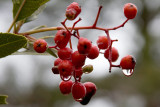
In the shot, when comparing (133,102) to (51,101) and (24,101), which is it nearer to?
(51,101)

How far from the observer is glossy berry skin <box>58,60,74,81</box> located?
1.23 m

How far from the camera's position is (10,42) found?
1.21 metres

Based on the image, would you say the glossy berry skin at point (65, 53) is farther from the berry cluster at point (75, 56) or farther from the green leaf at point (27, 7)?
the green leaf at point (27, 7)

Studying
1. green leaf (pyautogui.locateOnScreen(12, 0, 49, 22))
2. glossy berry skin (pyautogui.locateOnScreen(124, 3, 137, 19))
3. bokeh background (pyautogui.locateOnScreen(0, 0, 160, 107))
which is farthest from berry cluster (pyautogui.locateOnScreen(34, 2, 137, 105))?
bokeh background (pyautogui.locateOnScreen(0, 0, 160, 107))

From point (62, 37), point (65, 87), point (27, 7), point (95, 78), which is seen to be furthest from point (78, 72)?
point (95, 78)

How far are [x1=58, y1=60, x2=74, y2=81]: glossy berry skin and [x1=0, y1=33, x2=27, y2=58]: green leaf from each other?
0.20 m

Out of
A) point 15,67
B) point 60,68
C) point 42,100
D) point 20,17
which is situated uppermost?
point 20,17

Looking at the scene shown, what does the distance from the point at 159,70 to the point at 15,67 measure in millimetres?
4717

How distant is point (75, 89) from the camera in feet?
4.44

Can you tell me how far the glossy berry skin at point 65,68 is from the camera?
123 cm

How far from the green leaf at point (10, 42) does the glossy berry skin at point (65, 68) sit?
0.20 metres

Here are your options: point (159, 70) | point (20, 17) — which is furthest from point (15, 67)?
point (20, 17)

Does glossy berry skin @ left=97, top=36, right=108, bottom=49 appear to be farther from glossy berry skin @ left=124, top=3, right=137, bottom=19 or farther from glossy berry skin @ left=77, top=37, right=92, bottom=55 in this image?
glossy berry skin @ left=77, top=37, right=92, bottom=55

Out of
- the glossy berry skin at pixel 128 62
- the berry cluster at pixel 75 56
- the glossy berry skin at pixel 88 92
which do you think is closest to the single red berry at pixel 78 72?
the berry cluster at pixel 75 56
